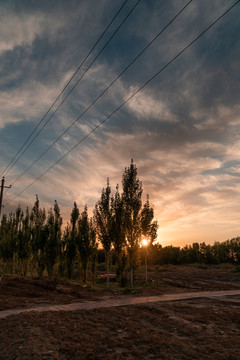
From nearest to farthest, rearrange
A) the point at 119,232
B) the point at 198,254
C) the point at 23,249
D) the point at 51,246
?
1. the point at 119,232
2. the point at 51,246
3. the point at 23,249
4. the point at 198,254

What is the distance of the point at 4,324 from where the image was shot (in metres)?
8.05

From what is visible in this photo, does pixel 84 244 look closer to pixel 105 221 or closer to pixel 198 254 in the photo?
pixel 105 221

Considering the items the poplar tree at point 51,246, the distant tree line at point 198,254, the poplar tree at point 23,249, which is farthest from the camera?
the distant tree line at point 198,254

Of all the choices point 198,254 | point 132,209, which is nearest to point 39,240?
point 132,209

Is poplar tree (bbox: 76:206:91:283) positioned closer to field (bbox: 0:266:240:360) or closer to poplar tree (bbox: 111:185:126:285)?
poplar tree (bbox: 111:185:126:285)

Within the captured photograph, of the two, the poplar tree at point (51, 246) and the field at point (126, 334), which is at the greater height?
the poplar tree at point (51, 246)

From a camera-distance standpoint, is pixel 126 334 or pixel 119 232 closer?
pixel 126 334

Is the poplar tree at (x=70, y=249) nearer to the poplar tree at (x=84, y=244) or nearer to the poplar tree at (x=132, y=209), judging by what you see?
the poplar tree at (x=84, y=244)

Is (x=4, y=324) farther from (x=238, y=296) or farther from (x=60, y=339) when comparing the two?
(x=238, y=296)

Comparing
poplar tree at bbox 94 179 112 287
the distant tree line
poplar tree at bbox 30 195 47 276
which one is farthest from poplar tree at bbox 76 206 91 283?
the distant tree line

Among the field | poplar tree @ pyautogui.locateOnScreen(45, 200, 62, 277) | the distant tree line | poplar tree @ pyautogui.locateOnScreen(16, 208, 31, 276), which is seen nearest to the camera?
the field

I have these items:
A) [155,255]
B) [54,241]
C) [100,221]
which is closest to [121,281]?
[100,221]

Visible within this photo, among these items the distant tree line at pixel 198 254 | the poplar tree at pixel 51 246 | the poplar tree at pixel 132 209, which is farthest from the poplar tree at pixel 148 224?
the distant tree line at pixel 198 254

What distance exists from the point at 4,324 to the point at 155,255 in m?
52.4
